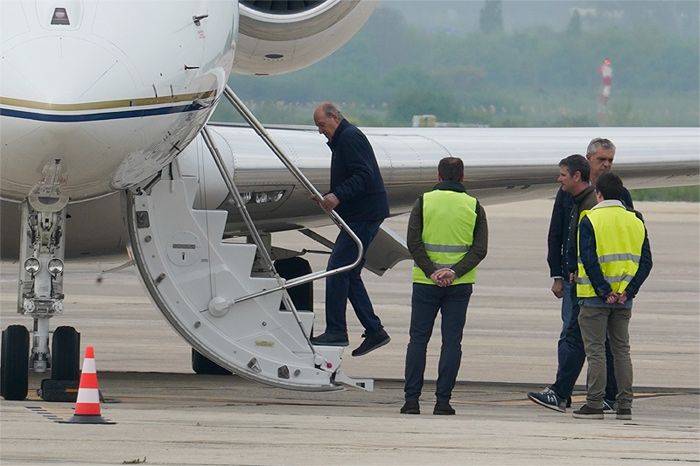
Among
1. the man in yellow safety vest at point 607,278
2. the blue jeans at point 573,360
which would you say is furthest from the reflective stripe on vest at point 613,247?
the blue jeans at point 573,360

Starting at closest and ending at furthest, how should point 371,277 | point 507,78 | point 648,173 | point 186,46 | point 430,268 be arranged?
point 186,46 → point 430,268 → point 648,173 → point 371,277 → point 507,78

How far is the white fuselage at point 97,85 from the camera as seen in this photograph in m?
8.71

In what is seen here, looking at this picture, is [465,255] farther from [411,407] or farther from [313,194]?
[313,194]

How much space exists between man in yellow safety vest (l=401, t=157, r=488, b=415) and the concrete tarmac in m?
0.31

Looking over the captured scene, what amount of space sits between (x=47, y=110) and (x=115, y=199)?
2846 millimetres

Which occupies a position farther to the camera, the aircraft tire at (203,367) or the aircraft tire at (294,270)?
the aircraft tire at (294,270)

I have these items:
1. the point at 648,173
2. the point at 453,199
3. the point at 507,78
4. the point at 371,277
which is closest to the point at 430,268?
the point at 453,199

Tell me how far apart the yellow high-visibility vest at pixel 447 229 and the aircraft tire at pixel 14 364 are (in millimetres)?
2635

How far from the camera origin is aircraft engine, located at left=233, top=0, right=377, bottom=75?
41.1 ft

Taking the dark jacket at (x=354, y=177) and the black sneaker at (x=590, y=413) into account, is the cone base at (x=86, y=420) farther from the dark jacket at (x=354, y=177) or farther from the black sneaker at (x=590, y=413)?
the black sneaker at (x=590, y=413)

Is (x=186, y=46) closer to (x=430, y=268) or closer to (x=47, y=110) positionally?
(x=47, y=110)

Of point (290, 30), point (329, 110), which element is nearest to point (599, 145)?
point (329, 110)

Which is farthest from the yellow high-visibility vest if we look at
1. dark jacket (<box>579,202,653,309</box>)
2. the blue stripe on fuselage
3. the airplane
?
the blue stripe on fuselage

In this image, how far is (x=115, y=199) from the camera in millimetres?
11477
